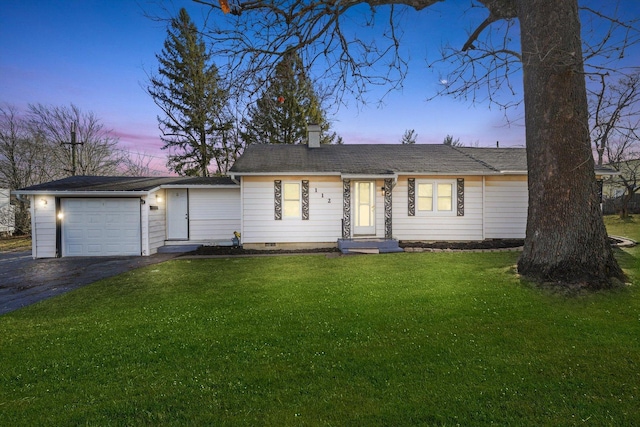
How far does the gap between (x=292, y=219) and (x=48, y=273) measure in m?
7.05

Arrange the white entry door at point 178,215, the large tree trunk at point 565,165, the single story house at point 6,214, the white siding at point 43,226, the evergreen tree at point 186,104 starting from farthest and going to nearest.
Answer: the evergreen tree at point 186,104, the single story house at point 6,214, the white entry door at point 178,215, the white siding at point 43,226, the large tree trunk at point 565,165

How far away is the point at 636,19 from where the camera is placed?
3.75 meters

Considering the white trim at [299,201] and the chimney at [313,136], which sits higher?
the chimney at [313,136]

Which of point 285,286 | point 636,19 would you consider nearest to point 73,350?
point 285,286

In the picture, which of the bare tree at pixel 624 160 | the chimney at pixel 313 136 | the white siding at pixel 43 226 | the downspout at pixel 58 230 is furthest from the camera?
the chimney at pixel 313 136

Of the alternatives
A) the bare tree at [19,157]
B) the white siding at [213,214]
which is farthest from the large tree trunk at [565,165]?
the bare tree at [19,157]

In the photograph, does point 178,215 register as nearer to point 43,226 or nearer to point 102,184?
point 102,184

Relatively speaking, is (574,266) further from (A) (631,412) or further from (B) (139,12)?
(B) (139,12)

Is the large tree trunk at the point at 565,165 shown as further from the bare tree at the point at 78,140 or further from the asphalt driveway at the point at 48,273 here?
the bare tree at the point at 78,140

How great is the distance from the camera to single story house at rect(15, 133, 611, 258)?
1059 centimetres

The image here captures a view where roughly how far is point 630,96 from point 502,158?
394 inches

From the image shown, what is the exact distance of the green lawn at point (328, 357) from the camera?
2295 mm

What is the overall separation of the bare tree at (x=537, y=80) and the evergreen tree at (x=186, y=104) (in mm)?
15805

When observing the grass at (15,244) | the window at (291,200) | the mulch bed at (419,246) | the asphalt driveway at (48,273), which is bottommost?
the asphalt driveway at (48,273)
